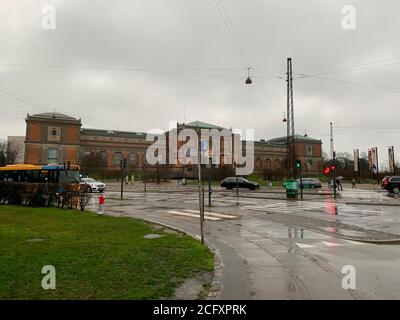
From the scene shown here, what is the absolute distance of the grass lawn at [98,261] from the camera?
5379mm

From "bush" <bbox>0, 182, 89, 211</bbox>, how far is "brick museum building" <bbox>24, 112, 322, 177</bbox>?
61.5 meters

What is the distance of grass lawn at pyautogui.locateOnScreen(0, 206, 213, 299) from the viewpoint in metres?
5.38

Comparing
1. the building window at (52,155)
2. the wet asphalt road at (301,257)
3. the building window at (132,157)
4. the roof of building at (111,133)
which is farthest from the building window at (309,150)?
the wet asphalt road at (301,257)

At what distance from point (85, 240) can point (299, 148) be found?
12794cm

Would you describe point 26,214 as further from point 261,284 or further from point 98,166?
point 98,166

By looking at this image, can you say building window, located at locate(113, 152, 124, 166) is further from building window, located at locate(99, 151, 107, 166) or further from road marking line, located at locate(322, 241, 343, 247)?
road marking line, located at locate(322, 241, 343, 247)

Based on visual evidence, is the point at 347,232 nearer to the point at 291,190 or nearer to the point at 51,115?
the point at 291,190

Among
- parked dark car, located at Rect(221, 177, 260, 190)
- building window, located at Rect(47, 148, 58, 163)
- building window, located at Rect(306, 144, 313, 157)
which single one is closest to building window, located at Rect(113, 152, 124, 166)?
building window, located at Rect(47, 148, 58, 163)

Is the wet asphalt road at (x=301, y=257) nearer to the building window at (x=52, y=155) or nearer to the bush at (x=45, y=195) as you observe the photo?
the bush at (x=45, y=195)

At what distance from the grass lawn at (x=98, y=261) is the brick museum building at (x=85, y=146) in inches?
2810

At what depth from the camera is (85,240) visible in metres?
9.75

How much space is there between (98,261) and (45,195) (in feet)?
46.6

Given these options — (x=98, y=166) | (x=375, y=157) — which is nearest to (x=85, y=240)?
(x=375, y=157)
